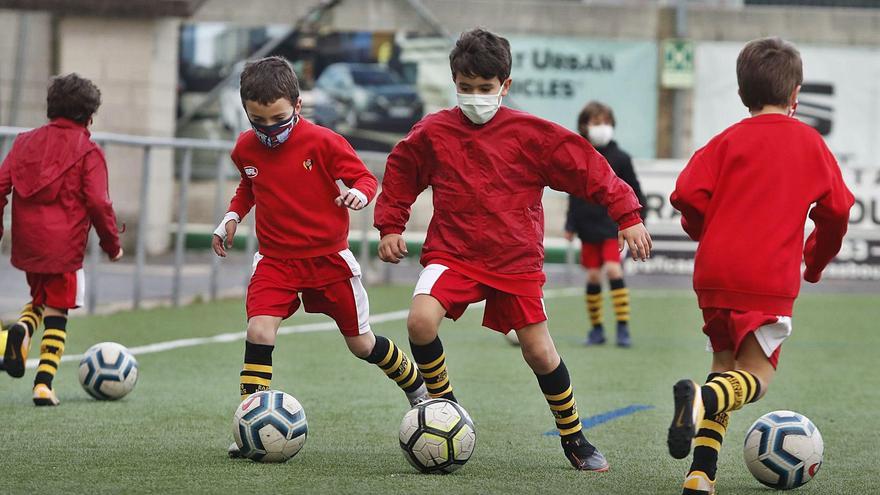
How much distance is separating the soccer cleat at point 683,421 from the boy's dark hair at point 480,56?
1648 millimetres

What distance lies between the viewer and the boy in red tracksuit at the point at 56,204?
7723 millimetres

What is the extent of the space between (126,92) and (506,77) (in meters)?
13.5

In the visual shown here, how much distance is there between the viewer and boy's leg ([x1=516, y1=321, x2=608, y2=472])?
19.8ft

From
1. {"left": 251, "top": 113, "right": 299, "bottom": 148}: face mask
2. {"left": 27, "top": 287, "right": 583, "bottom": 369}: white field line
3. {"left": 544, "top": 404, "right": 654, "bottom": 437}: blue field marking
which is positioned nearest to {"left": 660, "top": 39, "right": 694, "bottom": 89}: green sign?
{"left": 27, "top": 287, "right": 583, "bottom": 369}: white field line

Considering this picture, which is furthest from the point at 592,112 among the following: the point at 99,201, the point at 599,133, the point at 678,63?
the point at 678,63

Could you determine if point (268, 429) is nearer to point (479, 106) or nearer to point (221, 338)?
point (479, 106)

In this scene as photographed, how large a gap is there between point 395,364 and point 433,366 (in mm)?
527

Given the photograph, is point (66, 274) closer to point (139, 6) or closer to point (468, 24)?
point (139, 6)

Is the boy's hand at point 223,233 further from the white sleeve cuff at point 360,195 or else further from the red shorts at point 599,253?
the red shorts at point 599,253

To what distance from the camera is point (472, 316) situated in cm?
1448

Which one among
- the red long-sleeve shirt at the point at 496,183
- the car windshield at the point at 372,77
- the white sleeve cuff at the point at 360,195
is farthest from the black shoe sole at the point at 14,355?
the car windshield at the point at 372,77

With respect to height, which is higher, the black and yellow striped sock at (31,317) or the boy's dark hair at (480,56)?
the boy's dark hair at (480,56)

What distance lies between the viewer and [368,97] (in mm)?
22703

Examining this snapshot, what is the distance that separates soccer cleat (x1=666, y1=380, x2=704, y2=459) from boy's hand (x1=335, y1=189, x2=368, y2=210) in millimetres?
1763
